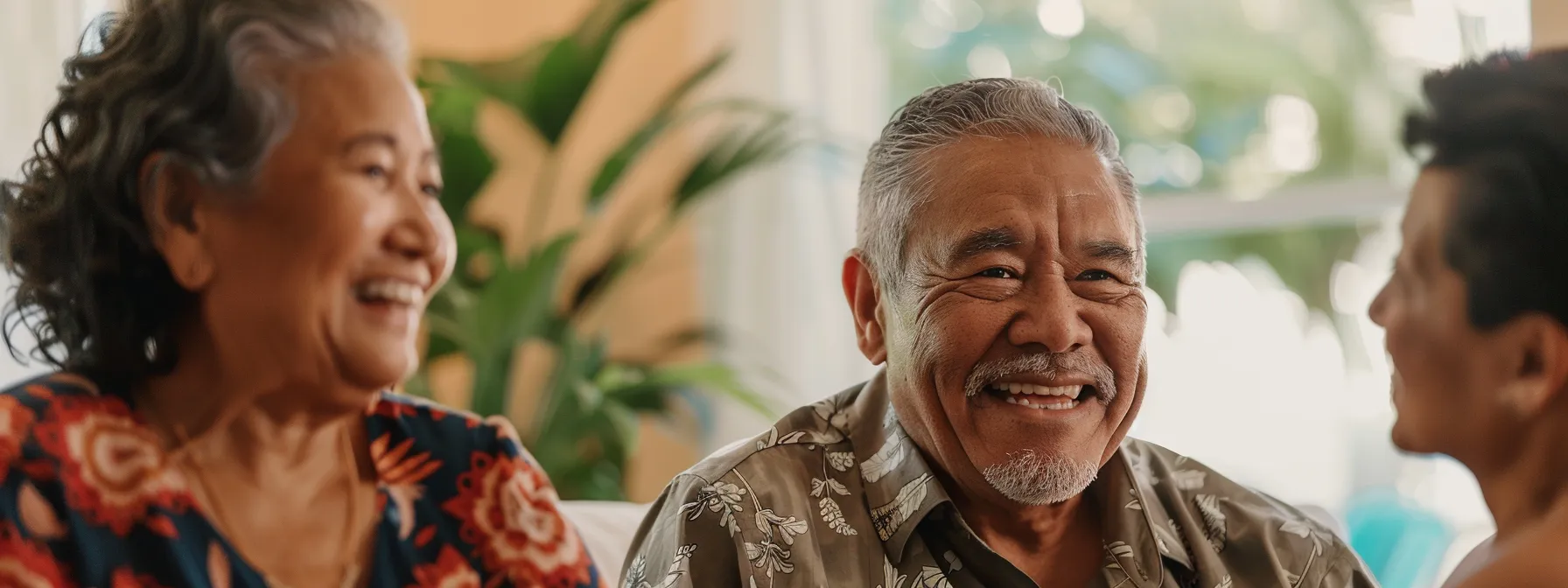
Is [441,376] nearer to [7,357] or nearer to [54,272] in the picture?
[7,357]

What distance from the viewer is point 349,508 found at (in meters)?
1.16

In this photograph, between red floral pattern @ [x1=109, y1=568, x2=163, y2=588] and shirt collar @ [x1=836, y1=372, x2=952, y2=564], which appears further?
shirt collar @ [x1=836, y1=372, x2=952, y2=564]

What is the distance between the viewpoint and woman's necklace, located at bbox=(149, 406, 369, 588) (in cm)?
109

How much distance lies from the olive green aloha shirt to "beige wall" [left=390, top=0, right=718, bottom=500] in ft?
5.56

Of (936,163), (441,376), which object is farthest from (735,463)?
(441,376)

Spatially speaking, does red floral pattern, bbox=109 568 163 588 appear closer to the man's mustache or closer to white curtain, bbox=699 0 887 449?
the man's mustache

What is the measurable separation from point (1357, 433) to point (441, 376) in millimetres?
2005

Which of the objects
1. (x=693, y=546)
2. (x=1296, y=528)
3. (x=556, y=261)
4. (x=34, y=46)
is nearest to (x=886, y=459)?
(x=693, y=546)

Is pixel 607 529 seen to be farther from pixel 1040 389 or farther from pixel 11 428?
pixel 11 428

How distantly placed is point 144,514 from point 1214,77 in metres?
2.63

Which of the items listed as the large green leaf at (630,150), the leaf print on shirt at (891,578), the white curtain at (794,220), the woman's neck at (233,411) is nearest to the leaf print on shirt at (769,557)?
the leaf print on shirt at (891,578)

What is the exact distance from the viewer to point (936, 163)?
1.46m

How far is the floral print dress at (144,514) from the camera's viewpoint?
105 centimetres

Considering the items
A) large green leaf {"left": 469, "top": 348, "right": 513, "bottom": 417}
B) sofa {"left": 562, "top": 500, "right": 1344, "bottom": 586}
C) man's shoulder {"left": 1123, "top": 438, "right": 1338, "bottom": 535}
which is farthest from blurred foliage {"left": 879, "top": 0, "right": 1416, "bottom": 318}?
man's shoulder {"left": 1123, "top": 438, "right": 1338, "bottom": 535}
